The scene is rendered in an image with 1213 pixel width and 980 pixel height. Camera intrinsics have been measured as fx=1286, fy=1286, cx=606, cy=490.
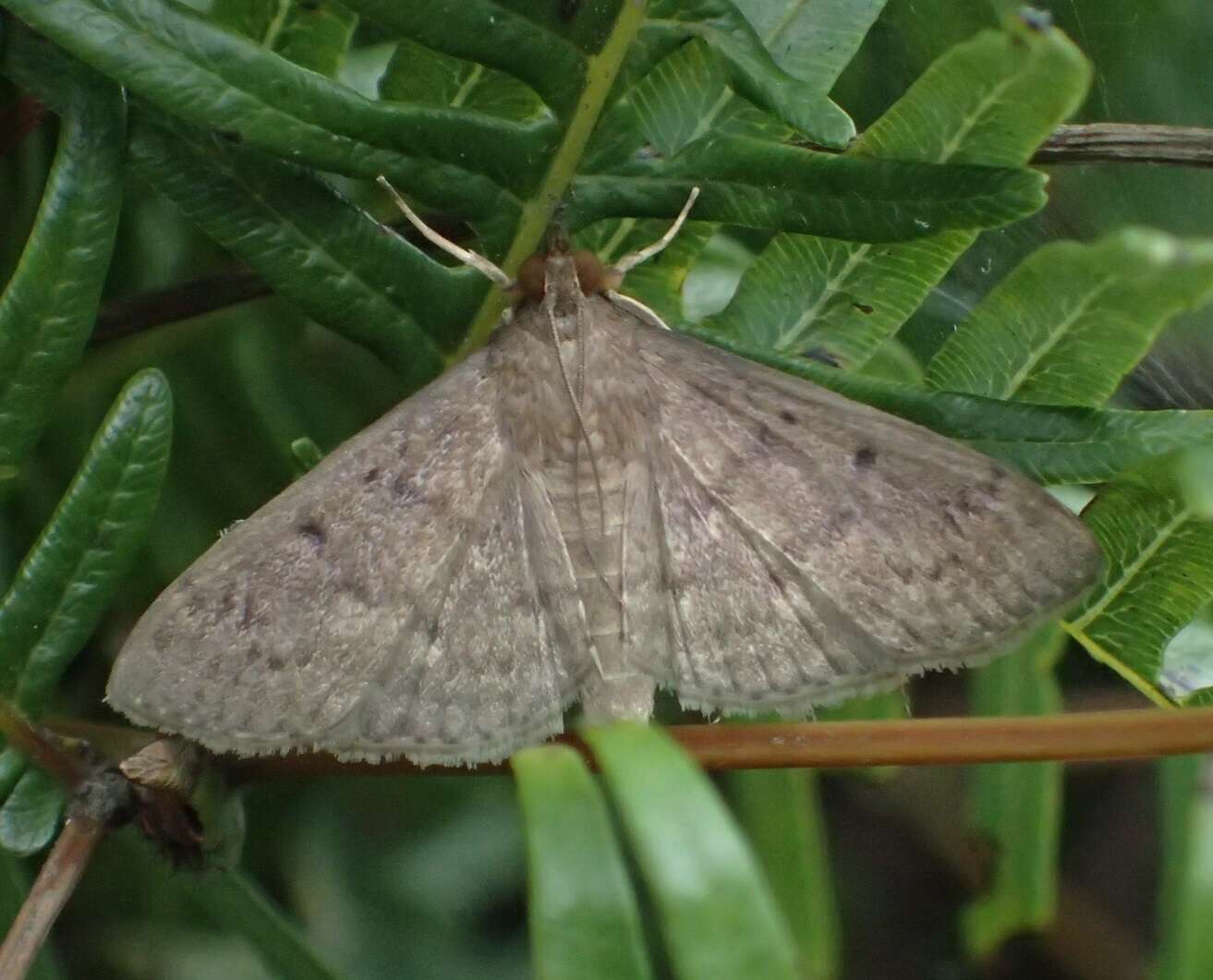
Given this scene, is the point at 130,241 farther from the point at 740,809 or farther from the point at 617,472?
the point at 740,809

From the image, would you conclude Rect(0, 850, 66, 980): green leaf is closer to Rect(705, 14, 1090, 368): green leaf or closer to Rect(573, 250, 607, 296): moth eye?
Rect(573, 250, 607, 296): moth eye

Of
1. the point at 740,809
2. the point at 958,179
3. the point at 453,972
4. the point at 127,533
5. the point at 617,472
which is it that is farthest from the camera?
the point at 453,972

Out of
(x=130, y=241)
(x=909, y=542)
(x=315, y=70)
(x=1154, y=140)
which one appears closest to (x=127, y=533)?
(x=315, y=70)

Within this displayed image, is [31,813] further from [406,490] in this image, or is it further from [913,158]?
[913,158]

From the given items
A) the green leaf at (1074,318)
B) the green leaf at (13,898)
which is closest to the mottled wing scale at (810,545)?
the green leaf at (1074,318)

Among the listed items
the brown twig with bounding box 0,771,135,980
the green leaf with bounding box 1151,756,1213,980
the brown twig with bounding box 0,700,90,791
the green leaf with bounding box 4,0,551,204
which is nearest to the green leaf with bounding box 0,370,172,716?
the brown twig with bounding box 0,700,90,791

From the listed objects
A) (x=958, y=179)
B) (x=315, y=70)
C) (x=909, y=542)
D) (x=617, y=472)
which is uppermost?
(x=958, y=179)
